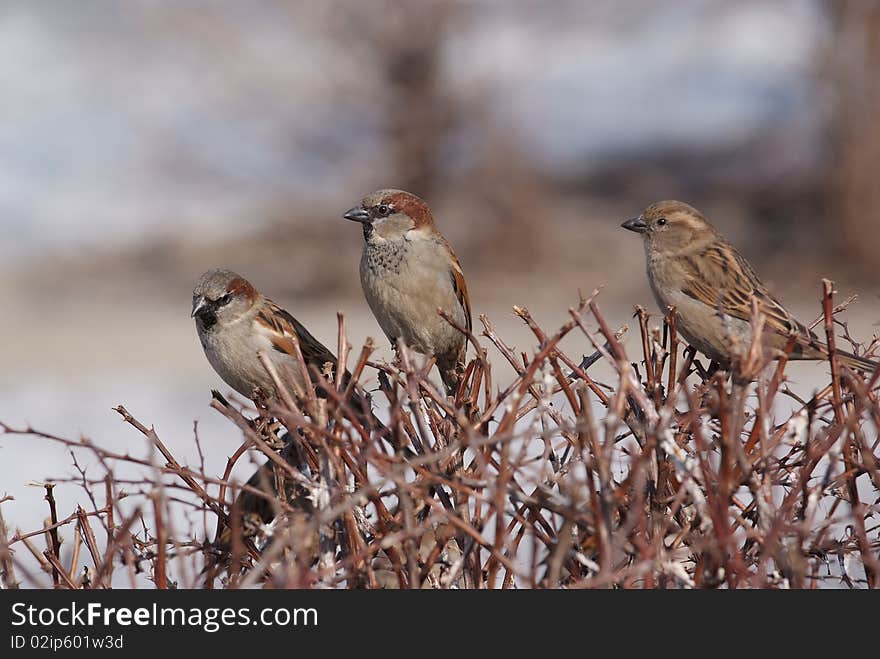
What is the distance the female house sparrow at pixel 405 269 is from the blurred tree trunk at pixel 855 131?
6502 millimetres

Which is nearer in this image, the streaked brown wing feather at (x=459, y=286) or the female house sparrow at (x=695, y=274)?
the female house sparrow at (x=695, y=274)

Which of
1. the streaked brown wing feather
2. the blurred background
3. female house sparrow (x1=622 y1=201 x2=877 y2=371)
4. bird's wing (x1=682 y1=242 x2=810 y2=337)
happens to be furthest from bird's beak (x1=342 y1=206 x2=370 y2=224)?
the blurred background

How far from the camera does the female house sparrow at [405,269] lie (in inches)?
142

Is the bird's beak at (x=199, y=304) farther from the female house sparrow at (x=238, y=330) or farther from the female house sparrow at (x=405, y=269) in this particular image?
the female house sparrow at (x=405, y=269)

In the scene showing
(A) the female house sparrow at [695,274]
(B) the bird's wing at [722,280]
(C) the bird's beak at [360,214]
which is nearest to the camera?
(A) the female house sparrow at [695,274]

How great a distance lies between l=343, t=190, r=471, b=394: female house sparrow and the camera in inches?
142

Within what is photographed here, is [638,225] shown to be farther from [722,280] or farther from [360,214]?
[360,214]

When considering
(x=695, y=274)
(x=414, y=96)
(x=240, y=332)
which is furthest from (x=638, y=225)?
(x=414, y=96)

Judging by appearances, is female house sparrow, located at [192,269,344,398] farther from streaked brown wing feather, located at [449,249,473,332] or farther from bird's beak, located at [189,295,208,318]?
streaked brown wing feather, located at [449,249,473,332]

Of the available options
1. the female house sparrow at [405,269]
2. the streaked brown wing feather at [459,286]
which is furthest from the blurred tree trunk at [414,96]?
the female house sparrow at [405,269]

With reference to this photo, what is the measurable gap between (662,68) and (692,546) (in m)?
11.2

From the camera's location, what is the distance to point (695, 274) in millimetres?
3488

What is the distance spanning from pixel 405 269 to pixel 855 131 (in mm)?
6800
